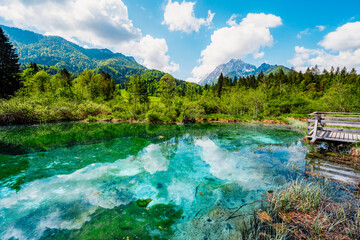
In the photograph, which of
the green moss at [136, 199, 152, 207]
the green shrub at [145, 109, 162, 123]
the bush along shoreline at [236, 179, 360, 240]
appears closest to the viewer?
the bush along shoreline at [236, 179, 360, 240]

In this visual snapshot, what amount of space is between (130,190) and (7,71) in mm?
43192

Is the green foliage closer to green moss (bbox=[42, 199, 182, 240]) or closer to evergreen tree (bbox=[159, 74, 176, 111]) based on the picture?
evergreen tree (bbox=[159, 74, 176, 111])

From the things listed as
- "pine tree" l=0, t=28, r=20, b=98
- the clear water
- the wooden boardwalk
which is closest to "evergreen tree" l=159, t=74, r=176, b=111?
the clear water

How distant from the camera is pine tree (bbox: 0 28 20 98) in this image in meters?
27.8

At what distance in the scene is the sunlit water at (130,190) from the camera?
382 centimetres

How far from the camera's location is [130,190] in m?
5.75

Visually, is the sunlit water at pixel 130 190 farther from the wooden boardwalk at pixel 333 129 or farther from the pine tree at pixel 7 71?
the pine tree at pixel 7 71

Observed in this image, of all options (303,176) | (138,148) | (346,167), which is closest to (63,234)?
(138,148)

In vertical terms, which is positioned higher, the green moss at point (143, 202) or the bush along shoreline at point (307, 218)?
the bush along shoreline at point (307, 218)

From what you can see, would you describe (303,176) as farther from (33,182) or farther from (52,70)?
(52,70)

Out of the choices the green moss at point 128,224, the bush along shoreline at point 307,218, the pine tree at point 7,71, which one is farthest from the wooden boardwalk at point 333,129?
the pine tree at point 7,71

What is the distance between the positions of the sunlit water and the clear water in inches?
1.0

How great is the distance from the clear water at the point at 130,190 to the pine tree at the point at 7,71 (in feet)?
95.6

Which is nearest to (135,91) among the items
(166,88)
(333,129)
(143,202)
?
(166,88)
